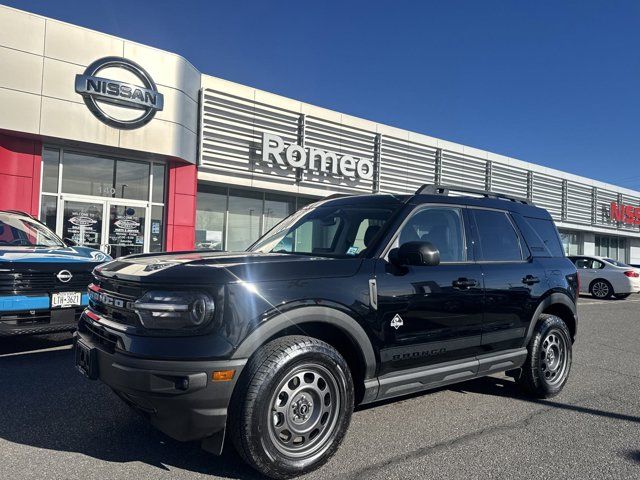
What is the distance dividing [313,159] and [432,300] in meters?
13.4

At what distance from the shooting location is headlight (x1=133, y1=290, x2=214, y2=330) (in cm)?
285

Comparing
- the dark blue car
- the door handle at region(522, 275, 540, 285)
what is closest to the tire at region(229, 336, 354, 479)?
the door handle at region(522, 275, 540, 285)

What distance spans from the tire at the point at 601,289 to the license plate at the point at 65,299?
1711 cm

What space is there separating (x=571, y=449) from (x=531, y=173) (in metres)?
24.5

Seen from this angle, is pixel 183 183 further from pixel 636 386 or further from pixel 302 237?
pixel 636 386

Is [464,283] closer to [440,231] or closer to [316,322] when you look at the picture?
[440,231]

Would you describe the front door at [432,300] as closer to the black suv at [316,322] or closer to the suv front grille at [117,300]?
the black suv at [316,322]

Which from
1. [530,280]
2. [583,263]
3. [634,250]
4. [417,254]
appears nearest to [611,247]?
[634,250]

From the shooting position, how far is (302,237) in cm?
435

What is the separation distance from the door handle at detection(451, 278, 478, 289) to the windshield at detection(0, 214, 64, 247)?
18.0ft

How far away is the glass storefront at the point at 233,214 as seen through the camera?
15820 millimetres

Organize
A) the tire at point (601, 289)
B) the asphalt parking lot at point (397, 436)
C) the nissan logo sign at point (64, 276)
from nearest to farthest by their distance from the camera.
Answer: the asphalt parking lot at point (397, 436) < the nissan logo sign at point (64, 276) < the tire at point (601, 289)

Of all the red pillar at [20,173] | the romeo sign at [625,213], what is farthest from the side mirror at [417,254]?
the romeo sign at [625,213]

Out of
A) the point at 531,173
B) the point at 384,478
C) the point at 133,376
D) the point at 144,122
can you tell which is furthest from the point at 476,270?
the point at 531,173
